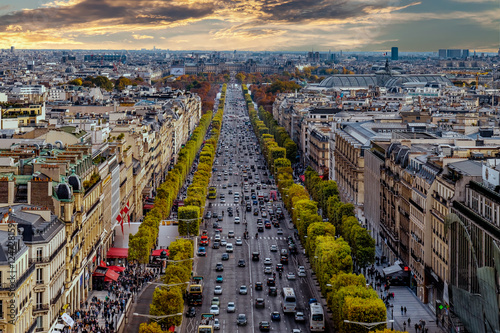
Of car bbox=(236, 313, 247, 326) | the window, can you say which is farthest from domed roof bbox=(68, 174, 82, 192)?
car bbox=(236, 313, 247, 326)

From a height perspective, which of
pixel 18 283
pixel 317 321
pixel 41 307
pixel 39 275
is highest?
pixel 18 283

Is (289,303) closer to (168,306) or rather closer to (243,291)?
(243,291)

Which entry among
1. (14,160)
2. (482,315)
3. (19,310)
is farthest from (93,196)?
(482,315)

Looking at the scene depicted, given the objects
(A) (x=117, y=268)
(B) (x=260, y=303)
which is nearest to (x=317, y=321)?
(B) (x=260, y=303)

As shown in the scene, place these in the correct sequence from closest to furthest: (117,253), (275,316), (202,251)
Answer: (275,316) < (117,253) < (202,251)

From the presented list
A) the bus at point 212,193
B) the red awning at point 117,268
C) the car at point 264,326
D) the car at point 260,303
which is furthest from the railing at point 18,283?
the bus at point 212,193

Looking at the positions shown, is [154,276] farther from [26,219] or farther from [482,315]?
[482,315]
